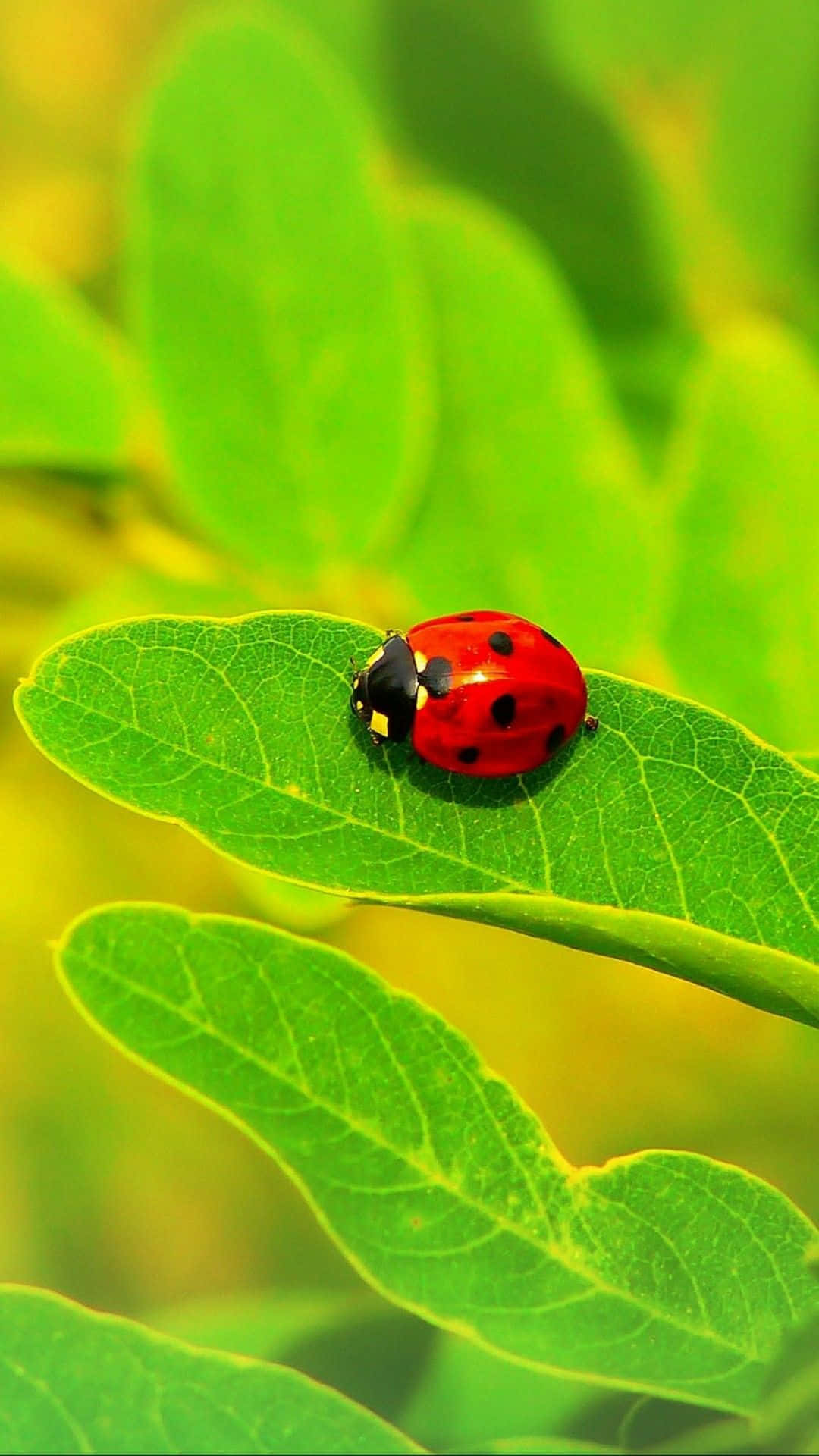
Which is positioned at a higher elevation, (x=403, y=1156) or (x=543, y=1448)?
(x=403, y=1156)

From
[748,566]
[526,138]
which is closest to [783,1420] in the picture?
[748,566]

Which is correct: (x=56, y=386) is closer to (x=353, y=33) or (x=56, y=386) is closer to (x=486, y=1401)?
(x=353, y=33)

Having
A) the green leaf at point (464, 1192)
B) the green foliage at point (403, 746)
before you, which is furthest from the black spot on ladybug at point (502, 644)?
the green leaf at point (464, 1192)

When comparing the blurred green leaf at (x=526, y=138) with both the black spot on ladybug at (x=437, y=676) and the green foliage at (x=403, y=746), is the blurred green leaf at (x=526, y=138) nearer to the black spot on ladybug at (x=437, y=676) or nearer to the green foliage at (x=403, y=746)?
the green foliage at (x=403, y=746)

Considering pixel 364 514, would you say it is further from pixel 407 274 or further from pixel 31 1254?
pixel 31 1254

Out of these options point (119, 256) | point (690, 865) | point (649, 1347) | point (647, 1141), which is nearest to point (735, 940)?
point (690, 865)

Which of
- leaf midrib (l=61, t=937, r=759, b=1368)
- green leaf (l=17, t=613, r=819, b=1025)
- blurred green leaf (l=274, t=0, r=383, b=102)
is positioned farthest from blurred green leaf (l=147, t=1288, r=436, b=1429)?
blurred green leaf (l=274, t=0, r=383, b=102)

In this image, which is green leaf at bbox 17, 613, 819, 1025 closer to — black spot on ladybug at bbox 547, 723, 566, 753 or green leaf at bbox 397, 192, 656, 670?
black spot on ladybug at bbox 547, 723, 566, 753
